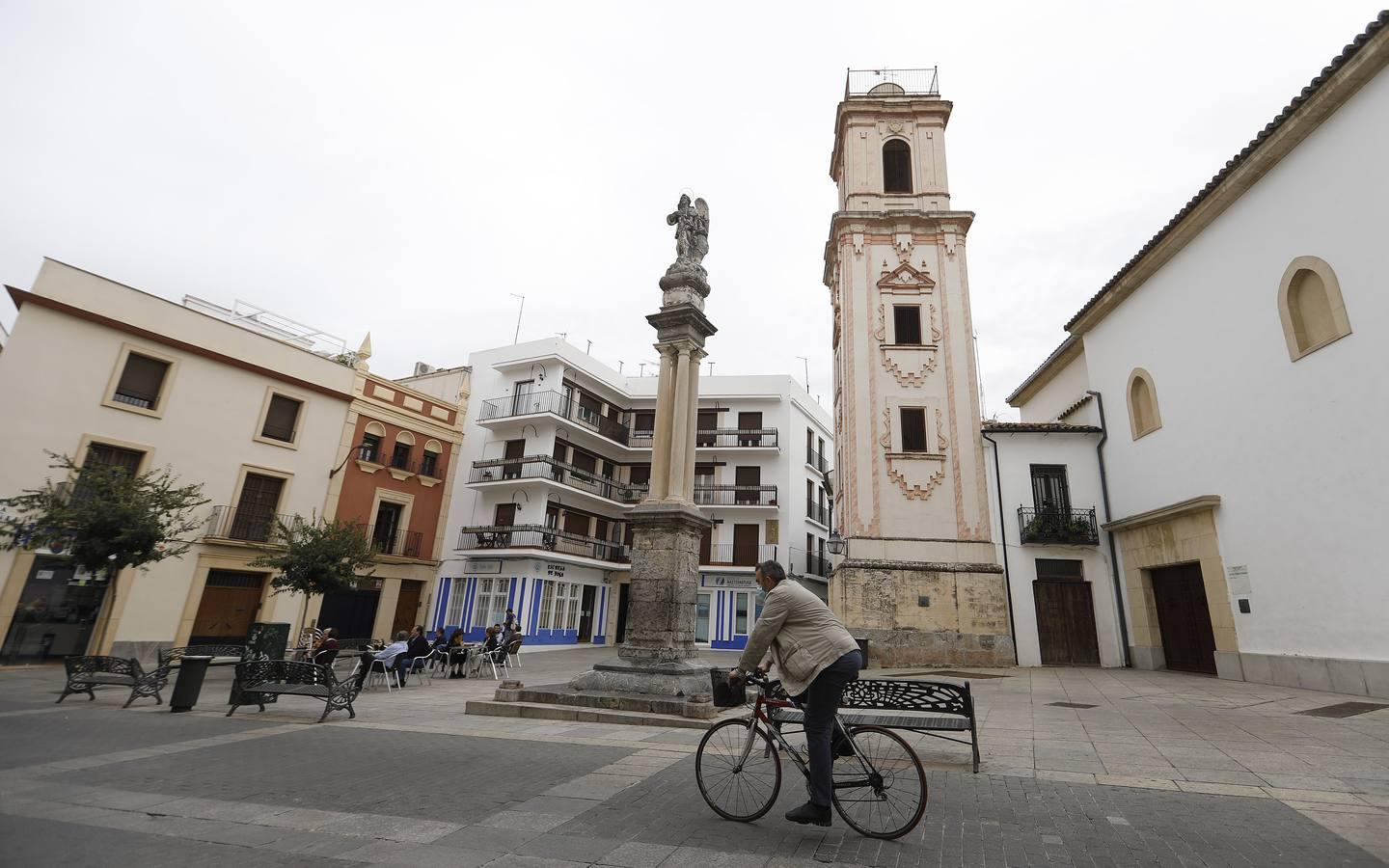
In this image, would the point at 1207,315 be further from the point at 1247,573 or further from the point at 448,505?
the point at 448,505

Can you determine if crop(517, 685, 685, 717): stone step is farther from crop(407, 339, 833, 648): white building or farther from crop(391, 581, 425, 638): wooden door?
crop(391, 581, 425, 638): wooden door

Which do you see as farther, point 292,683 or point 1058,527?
point 1058,527

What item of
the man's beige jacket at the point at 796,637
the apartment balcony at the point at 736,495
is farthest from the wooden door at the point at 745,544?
the man's beige jacket at the point at 796,637

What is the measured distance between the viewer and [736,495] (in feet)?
96.3

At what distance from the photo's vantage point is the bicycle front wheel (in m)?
4.00

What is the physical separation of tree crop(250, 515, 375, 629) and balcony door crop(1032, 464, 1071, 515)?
17.8 metres

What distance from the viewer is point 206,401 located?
18.2 m

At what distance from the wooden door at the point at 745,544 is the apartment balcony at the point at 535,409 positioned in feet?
24.5

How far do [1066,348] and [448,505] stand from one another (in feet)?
76.7

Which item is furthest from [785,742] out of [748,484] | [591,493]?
[748,484]

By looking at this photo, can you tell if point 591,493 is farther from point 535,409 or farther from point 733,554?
point 733,554

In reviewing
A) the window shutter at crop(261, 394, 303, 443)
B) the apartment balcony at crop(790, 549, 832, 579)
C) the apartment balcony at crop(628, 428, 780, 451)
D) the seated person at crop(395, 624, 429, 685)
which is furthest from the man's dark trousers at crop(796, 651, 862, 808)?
the apartment balcony at crop(628, 428, 780, 451)

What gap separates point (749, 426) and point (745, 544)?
569 cm

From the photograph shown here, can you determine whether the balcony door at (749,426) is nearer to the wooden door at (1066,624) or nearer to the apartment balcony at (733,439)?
the apartment balcony at (733,439)
